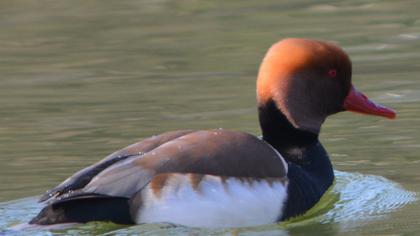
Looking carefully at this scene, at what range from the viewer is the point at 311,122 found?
823 cm

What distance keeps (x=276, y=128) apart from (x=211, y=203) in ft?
2.88

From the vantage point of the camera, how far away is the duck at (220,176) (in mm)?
7328

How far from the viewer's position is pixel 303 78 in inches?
321

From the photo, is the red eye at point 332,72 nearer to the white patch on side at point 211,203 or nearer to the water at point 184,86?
the water at point 184,86

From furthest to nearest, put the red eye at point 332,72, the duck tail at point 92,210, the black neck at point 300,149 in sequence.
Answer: the red eye at point 332,72 < the black neck at point 300,149 < the duck tail at point 92,210

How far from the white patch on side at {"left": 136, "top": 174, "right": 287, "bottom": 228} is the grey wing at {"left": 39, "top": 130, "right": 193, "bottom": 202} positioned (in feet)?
1.05

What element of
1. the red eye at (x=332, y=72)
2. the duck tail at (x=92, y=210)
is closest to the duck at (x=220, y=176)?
the duck tail at (x=92, y=210)

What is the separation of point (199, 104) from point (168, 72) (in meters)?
1.49

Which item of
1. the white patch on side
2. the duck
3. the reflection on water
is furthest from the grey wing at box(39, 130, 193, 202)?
the white patch on side

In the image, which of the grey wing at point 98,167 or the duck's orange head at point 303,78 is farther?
the duck's orange head at point 303,78

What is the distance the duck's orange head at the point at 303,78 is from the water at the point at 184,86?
21.4 inches

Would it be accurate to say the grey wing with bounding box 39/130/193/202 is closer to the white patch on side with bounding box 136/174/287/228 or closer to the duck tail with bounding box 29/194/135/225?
the duck tail with bounding box 29/194/135/225

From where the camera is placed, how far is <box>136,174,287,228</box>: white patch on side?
735 centimetres

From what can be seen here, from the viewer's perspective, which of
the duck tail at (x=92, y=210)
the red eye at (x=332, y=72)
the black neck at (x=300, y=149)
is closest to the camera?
the duck tail at (x=92, y=210)
